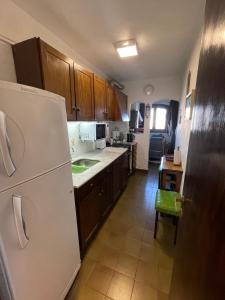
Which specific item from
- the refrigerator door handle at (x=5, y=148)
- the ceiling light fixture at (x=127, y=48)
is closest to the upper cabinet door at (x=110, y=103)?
the ceiling light fixture at (x=127, y=48)

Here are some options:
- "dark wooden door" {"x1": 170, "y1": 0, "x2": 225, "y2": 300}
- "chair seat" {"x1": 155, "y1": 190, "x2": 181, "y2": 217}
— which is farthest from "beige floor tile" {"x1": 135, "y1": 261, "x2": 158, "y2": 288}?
"dark wooden door" {"x1": 170, "y1": 0, "x2": 225, "y2": 300}

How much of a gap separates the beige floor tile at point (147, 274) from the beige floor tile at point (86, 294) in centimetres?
40

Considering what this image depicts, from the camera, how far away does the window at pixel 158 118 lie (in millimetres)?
6090

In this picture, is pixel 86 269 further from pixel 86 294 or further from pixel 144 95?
pixel 144 95

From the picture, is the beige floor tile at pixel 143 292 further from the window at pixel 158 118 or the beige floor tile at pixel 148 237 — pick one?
the window at pixel 158 118

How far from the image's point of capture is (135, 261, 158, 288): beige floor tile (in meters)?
1.40

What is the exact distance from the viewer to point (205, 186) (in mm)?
583

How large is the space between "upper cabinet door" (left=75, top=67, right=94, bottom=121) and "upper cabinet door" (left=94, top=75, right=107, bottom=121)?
5.8 inches

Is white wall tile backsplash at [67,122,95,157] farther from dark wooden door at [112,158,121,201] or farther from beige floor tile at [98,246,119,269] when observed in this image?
beige floor tile at [98,246,119,269]

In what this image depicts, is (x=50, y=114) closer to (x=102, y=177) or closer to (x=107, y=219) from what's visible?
(x=102, y=177)

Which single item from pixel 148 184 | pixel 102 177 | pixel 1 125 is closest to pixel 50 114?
pixel 1 125

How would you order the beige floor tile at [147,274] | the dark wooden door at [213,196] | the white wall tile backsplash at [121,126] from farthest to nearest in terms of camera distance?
the white wall tile backsplash at [121,126] → the beige floor tile at [147,274] → the dark wooden door at [213,196]

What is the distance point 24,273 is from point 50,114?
3.35 feet

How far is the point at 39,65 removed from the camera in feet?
4.25
